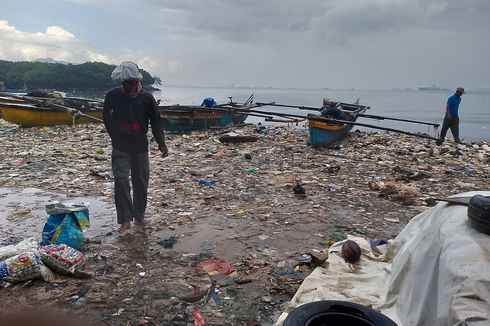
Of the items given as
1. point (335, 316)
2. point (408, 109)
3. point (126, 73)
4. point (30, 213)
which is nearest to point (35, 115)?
point (30, 213)

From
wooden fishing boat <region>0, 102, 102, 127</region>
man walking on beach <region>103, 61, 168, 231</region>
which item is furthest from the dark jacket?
wooden fishing boat <region>0, 102, 102, 127</region>

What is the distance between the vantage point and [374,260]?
3693 mm

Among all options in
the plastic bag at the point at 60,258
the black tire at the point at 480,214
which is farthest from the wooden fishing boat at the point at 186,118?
the black tire at the point at 480,214

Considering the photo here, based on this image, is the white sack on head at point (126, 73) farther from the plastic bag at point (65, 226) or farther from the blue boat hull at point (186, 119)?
the blue boat hull at point (186, 119)

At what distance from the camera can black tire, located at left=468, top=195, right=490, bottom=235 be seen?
2.27 metres

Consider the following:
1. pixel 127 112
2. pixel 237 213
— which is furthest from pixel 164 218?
pixel 127 112

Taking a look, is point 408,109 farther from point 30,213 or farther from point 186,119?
point 30,213

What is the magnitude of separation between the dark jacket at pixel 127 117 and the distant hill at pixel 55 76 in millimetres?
52478

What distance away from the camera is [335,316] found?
216cm

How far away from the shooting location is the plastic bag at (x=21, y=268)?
325 centimetres

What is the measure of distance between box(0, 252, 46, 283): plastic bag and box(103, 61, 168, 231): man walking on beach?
52.9 inches

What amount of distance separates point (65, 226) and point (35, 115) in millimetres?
12461

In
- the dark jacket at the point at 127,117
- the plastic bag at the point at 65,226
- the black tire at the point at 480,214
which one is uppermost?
the dark jacket at the point at 127,117

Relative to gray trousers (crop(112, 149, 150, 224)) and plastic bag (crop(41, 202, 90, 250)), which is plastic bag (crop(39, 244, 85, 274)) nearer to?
plastic bag (crop(41, 202, 90, 250))
